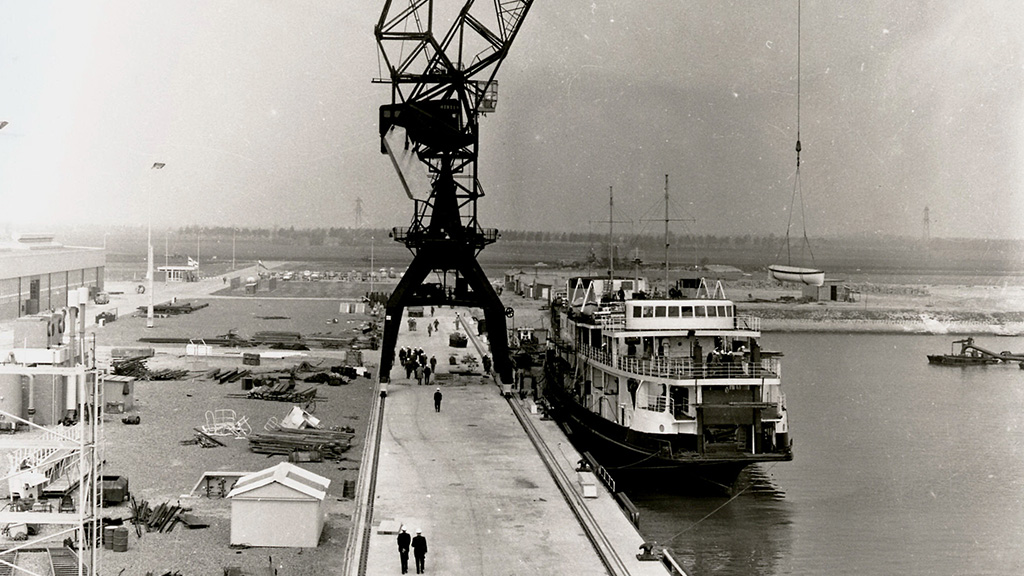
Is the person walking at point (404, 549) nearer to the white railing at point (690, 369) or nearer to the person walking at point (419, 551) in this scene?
the person walking at point (419, 551)

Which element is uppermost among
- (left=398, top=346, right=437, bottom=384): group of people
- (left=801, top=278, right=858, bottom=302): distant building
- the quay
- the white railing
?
(left=801, top=278, right=858, bottom=302): distant building

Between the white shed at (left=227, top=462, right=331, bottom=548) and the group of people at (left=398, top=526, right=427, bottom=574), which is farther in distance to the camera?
the white shed at (left=227, top=462, right=331, bottom=548)

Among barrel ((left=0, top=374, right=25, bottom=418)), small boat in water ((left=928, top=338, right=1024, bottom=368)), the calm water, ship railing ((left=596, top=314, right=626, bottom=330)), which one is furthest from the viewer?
small boat in water ((left=928, top=338, right=1024, bottom=368))

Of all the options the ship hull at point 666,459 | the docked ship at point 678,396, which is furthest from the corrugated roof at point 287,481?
the docked ship at point 678,396

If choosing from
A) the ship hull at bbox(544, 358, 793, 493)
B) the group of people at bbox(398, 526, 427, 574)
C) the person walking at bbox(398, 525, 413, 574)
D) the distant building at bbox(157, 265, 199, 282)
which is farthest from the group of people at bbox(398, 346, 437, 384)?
the distant building at bbox(157, 265, 199, 282)

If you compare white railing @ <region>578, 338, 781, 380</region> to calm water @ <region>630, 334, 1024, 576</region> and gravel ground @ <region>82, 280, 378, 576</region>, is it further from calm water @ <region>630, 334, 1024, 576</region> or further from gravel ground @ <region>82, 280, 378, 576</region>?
gravel ground @ <region>82, 280, 378, 576</region>

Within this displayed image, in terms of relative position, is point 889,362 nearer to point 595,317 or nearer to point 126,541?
point 595,317
